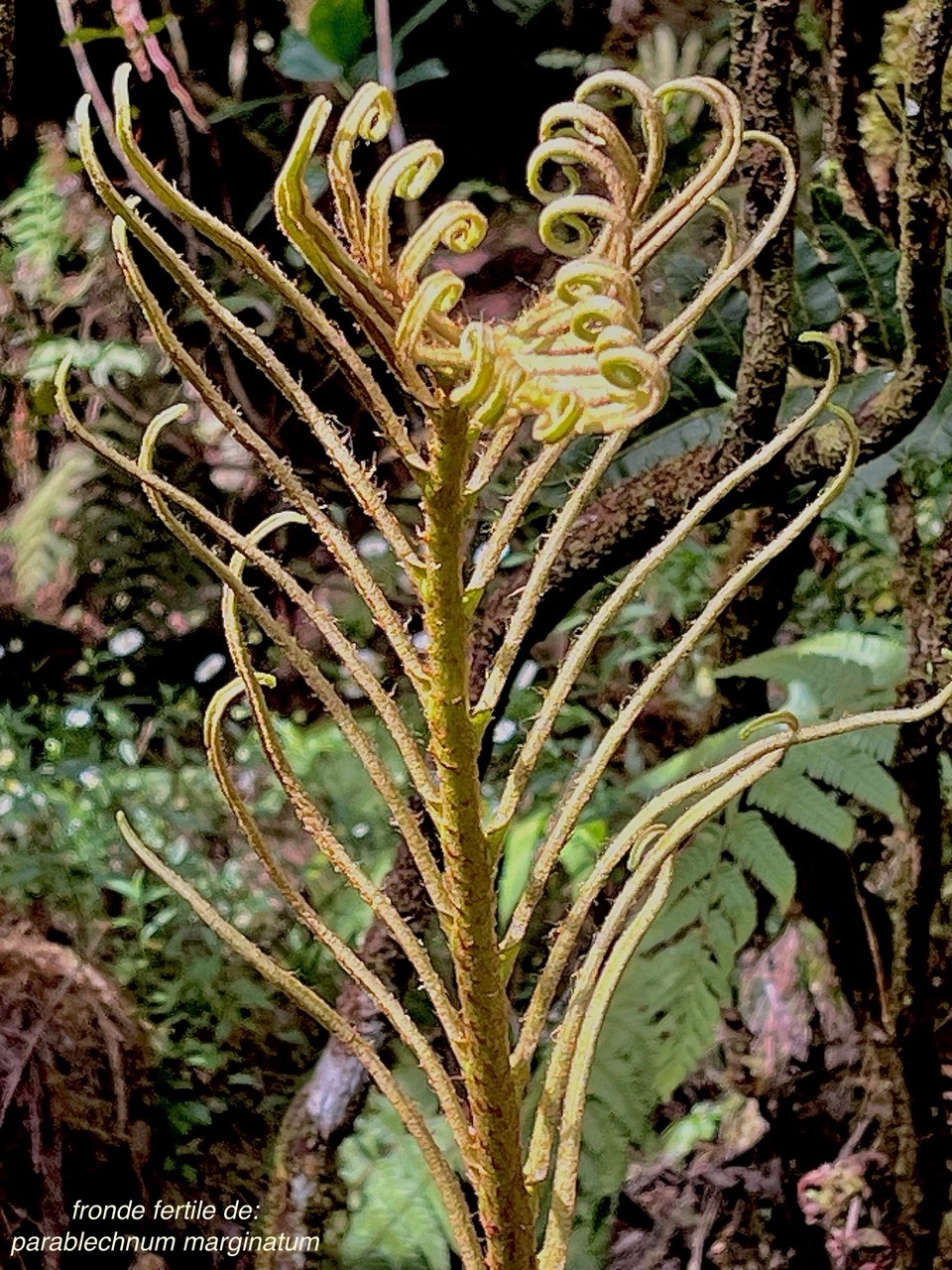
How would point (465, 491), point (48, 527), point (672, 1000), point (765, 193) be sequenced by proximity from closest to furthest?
point (465, 491) → point (765, 193) → point (672, 1000) → point (48, 527)

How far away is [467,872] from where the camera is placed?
424 mm

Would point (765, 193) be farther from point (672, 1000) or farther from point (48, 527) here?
point (48, 527)

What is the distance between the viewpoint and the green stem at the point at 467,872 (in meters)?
0.39

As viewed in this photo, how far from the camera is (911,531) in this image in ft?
2.73

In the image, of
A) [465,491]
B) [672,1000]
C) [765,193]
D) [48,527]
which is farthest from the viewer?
[48,527]

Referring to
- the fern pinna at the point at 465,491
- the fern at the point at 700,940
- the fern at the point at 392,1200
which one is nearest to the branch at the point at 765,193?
the fern pinna at the point at 465,491

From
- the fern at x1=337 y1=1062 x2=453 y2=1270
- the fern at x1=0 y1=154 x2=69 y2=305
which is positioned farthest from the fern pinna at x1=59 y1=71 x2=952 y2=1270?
the fern at x1=0 y1=154 x2=69 y2=305

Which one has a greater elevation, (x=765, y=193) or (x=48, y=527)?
(x=48, y=527)

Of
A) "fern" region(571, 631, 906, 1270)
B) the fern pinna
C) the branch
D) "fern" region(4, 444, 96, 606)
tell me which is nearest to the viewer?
the fern pinna

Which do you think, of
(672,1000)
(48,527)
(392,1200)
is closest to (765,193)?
(672,1000)

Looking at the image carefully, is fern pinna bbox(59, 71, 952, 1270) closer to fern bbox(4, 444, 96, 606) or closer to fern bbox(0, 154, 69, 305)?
fern bbox(4, 444, 96, 606)

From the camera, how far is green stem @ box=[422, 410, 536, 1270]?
39 centimetres

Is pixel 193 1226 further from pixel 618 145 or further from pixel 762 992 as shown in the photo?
pixel 618 145

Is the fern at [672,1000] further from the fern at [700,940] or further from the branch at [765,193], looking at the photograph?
the branch at [765,193]
